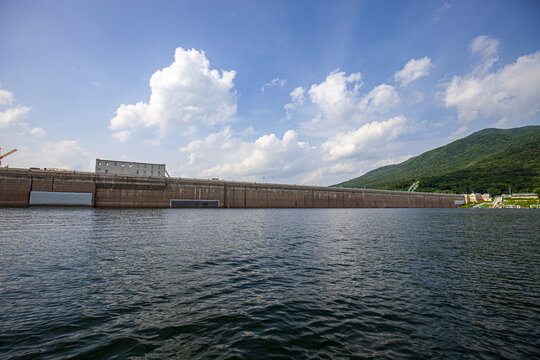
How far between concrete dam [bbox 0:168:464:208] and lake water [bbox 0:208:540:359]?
64011 mm

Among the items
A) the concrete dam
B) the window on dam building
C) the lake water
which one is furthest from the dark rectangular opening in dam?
the lake water

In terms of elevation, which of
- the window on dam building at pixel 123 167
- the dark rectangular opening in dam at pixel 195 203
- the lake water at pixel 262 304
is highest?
the window on dam building at pixel 123 167

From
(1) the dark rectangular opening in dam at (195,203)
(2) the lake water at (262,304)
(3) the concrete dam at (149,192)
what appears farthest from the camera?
(1) the dark rectangular opening in dam at (195,203)

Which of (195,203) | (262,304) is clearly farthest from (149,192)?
(262,304)

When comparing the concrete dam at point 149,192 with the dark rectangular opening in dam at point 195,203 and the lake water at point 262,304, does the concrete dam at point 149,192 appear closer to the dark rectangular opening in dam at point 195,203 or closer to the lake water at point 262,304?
the dark rectangular opening in dam at point 195,203

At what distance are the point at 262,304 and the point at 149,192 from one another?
8075 cm

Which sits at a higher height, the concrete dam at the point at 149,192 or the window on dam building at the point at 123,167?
the window on dam building at the point at 123,167

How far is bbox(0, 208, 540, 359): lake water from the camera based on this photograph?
6.40 m

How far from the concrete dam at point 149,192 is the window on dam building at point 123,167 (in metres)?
12.9

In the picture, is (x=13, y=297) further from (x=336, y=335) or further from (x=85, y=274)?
(x=336, y=335)

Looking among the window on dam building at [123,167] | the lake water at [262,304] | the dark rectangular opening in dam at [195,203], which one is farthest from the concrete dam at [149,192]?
the lake water at [262,304]

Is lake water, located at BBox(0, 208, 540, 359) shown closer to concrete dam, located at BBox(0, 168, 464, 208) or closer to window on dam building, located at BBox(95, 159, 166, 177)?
concrete dam, located at BBox(0, 168, 464, 208)

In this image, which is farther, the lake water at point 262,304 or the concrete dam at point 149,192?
the concrete dam at point 149,192

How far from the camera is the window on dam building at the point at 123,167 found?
8462 cm
